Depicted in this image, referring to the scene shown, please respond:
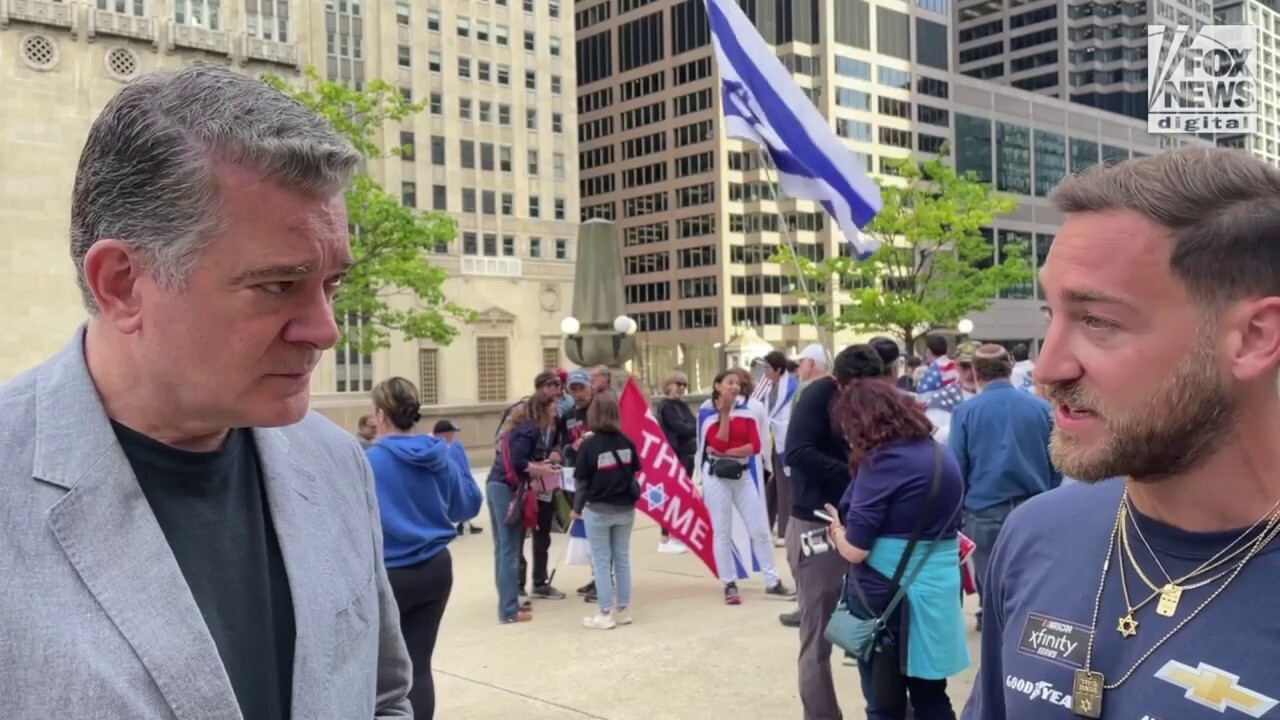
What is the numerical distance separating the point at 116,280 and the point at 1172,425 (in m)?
1.69

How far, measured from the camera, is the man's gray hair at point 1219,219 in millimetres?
1631

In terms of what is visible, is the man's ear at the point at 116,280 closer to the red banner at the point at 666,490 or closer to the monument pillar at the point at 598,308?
the red banner at the point at 666,490

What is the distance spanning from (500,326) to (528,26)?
62.4 ft

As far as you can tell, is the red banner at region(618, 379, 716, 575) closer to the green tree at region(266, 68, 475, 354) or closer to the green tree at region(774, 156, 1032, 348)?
the green tree at region(266, 68, 475, 354)

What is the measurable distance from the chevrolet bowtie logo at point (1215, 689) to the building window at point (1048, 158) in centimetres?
8939

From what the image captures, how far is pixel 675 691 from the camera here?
654 cm

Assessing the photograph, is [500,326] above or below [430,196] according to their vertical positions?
below

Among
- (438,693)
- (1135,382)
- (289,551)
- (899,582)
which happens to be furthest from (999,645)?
(438,693)

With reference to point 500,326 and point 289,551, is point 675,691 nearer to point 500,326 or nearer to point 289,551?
point 289,551

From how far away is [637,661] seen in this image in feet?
23.8

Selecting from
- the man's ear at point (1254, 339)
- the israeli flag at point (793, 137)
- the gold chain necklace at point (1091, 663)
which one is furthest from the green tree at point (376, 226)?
the man's ear at point (1254, 339)

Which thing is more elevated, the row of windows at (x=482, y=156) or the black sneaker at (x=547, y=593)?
the row of windows at (x=482, y=156)

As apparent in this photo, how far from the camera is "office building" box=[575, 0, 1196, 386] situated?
84625 millimetres

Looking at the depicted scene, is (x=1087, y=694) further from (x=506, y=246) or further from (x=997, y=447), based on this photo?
(x=506, y=246)
